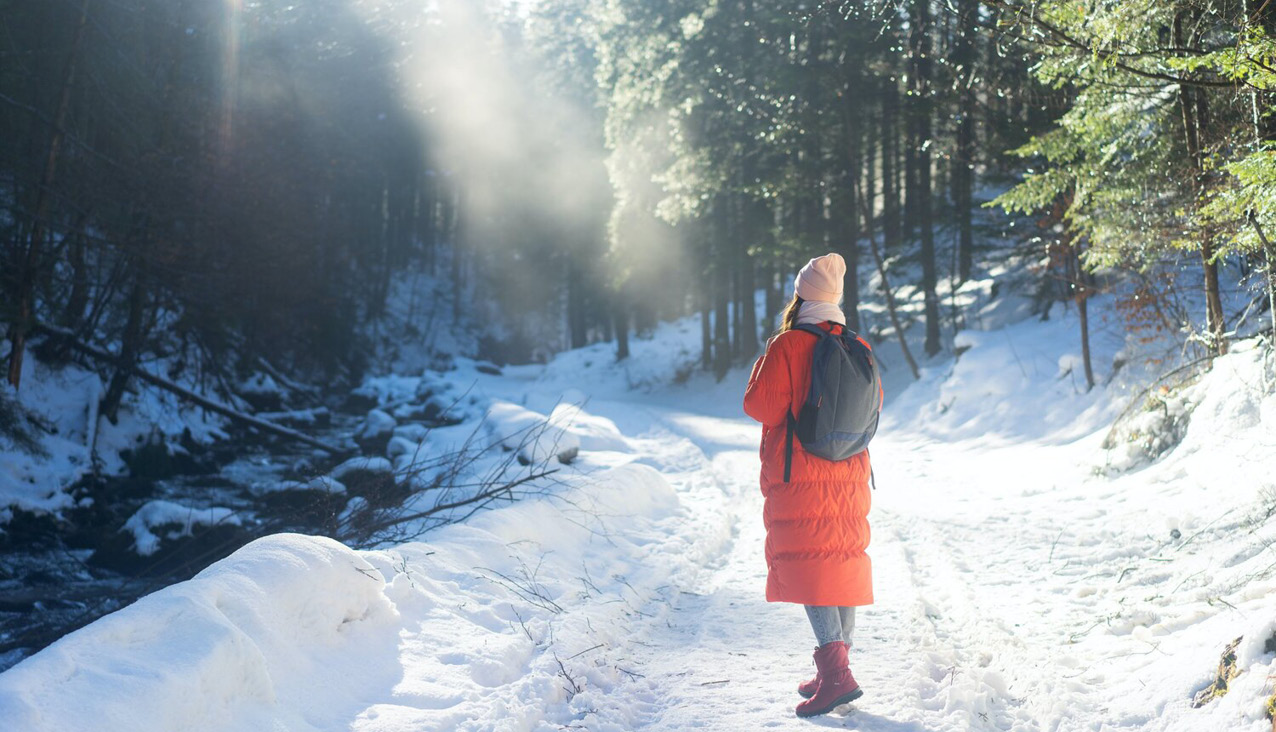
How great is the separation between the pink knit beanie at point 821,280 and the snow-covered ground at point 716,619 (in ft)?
6.74

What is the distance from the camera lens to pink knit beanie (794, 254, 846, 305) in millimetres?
4508

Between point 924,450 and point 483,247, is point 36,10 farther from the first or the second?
point 483,247

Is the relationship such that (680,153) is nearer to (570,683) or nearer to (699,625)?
(699,625)

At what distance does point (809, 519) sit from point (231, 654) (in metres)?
2.65

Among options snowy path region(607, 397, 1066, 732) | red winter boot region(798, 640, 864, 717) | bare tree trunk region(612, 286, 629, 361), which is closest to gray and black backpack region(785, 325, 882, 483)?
red winter boot region(798, 640, 864, 717)

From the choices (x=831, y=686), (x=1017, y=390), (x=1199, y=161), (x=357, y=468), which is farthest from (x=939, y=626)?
(x=1017, y=390)

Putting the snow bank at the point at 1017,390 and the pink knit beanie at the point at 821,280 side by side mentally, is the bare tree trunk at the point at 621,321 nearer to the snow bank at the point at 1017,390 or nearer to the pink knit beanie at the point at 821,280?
the snow bank at the point at 1017,390

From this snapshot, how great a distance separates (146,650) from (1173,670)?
177 inches

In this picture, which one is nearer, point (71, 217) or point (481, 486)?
point (481, 486)

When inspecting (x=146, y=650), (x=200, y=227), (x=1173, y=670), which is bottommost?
(x=1173, y=670)

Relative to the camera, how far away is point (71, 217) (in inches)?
488

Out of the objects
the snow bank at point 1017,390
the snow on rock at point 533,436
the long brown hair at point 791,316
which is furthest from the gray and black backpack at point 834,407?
the snow bank at point 1017,390

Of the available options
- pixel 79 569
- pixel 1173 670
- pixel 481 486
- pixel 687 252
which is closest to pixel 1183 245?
pixel 1173 670

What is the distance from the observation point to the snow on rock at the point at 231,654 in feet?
9.73
